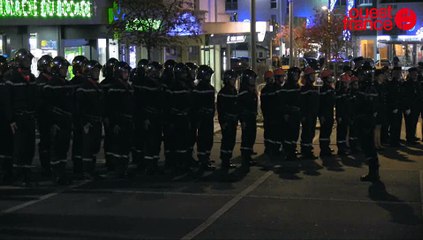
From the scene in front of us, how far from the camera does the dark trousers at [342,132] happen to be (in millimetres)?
12695

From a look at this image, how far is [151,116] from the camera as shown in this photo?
34.4 feet

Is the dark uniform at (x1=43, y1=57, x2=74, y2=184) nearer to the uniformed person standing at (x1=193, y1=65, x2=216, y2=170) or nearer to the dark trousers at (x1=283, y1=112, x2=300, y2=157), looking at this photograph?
the uniformed person standing at (x1=193, y1=65, x2=216, y2=170)

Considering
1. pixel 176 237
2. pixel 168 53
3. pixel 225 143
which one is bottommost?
pixel 176 237

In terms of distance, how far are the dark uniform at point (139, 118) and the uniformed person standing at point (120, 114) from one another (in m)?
0.28

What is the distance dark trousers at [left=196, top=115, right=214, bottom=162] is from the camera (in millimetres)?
10812

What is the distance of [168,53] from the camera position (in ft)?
81.3

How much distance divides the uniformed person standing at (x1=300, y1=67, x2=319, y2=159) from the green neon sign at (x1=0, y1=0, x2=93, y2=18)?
9159 mm

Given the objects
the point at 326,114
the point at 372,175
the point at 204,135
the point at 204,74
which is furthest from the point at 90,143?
the point at 326,114

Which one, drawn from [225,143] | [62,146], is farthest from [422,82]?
[62,146]

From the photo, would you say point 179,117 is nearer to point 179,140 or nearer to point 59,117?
point 179,140

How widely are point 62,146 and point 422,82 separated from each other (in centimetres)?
926

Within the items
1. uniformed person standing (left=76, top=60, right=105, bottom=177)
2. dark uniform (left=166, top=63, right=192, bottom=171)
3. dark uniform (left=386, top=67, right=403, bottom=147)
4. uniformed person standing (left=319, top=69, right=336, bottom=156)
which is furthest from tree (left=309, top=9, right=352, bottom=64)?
uniformed person standing (left=76, top=60, right=105, bottom=177)

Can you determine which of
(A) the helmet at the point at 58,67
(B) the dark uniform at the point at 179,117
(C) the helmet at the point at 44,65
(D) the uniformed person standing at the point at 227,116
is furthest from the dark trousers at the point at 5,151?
(D) the uniformed person standing at the point at 227,116

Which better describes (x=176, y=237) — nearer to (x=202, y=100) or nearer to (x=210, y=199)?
(x=210, y=199)
